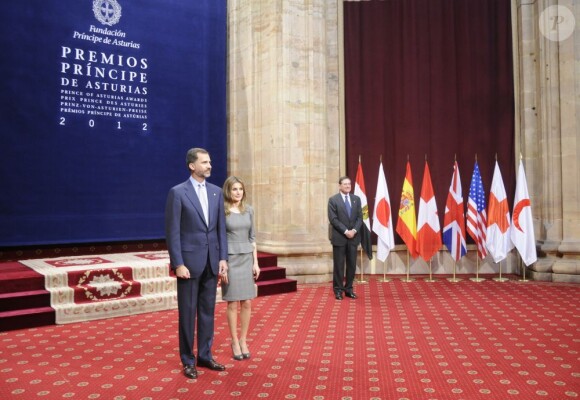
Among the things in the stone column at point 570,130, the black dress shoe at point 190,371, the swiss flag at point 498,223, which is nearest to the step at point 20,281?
the black dress shoe at point 190,371

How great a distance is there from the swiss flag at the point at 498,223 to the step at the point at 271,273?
3153 millimetres

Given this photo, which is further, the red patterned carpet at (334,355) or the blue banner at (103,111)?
the blue banner at (103,111)

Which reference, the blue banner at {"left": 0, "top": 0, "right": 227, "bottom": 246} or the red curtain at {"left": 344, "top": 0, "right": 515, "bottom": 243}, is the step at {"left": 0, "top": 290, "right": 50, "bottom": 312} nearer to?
the blue banner at {"left": 0, "top": 0, "right": 227, "bottom": 246}

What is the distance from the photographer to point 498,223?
785 cm

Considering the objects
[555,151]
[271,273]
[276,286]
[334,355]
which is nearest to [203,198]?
[334,355]

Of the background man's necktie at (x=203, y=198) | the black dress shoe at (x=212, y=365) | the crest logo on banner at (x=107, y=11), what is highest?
the crest logo on banner at (x=107, y=11)

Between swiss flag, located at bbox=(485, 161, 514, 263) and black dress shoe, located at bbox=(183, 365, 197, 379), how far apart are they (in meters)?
5.60

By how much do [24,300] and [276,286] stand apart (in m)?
2.98

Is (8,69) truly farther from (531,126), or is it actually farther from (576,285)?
(576,285)

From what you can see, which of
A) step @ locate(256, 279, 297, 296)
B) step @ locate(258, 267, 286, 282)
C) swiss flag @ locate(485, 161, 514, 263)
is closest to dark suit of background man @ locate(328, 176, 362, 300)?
step @ locate(256, 279, 297, 296)

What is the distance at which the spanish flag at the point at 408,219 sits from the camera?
26.2 feet

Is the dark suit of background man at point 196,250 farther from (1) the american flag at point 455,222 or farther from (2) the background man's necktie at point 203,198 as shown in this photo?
(1) the american flag at point 455,222

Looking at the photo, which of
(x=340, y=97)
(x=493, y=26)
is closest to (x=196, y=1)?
(x=340, y=97)

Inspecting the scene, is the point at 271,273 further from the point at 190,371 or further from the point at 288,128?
the point at 190,371
